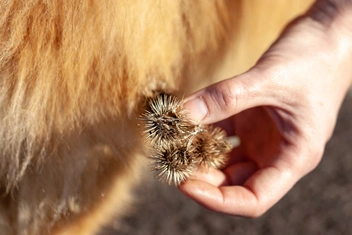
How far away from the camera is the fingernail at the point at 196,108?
83cm

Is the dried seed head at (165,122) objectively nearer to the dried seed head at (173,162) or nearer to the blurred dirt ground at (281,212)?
the dried seed head at (173,162)

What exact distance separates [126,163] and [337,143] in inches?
52.0

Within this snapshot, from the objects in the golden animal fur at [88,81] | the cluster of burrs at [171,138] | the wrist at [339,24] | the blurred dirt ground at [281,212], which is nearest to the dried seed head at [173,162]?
the cluster of burrs at [171,138]

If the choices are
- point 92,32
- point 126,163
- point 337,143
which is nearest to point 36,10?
point 92,32

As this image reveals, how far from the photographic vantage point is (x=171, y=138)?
78 centimetres

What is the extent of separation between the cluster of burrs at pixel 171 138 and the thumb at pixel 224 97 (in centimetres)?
3

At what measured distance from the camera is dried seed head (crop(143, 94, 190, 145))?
2.54 ft

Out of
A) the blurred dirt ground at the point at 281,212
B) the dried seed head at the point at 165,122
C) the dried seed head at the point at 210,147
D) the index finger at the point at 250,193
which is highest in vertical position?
the dried seed head at the point at 165,122

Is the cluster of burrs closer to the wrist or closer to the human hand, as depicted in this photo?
the human hand

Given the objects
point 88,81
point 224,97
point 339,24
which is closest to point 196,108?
point 224,97

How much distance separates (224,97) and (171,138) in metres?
0.14

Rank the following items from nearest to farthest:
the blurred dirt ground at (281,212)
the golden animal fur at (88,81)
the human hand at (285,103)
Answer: the golden animal fur at (88,81) → the human hand at (285,103) → the blurred dirt ground at (281,212)

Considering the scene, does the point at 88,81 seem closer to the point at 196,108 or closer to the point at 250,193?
the point at 196,108

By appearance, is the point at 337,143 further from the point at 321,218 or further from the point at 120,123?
the point at 120,123
